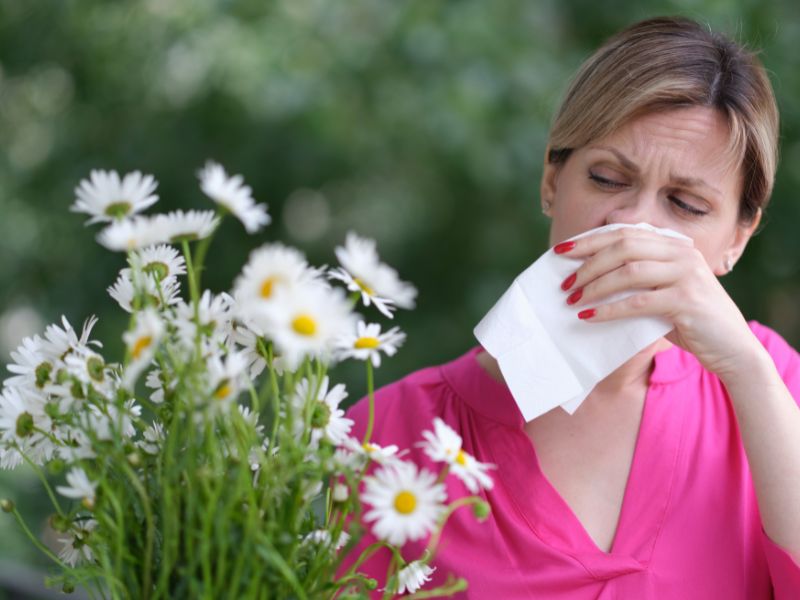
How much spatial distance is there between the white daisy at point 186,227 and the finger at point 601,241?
572mm

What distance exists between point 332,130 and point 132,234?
2.16m

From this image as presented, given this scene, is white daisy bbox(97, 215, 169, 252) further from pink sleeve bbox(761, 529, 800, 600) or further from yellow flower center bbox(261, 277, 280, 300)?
pink sleeve bbox(761, 529, 800, 600)

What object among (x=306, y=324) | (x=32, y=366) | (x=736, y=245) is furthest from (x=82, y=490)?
(x=736, y=245)

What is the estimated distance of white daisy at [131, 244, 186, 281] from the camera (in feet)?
2.62

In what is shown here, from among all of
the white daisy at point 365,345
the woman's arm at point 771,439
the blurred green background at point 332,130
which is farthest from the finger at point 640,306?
the blurred green background at point 332,130

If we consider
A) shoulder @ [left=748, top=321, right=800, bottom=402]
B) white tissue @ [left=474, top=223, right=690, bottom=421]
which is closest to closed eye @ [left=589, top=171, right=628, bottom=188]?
white tissue @ [left=474, top=223, right=690, bottom=421]

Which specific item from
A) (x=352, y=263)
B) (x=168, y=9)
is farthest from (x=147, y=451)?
(x=168, y=9)

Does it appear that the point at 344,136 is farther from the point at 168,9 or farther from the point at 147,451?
the point at 147,451

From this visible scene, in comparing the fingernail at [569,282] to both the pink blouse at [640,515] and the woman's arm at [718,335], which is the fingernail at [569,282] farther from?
the pink blouse at [640,515]

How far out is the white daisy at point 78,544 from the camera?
32.0 inches

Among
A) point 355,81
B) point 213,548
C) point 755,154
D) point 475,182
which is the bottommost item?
point 213,548

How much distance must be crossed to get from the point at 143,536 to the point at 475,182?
2.16m

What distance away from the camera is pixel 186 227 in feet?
2.37

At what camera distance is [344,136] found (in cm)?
287
